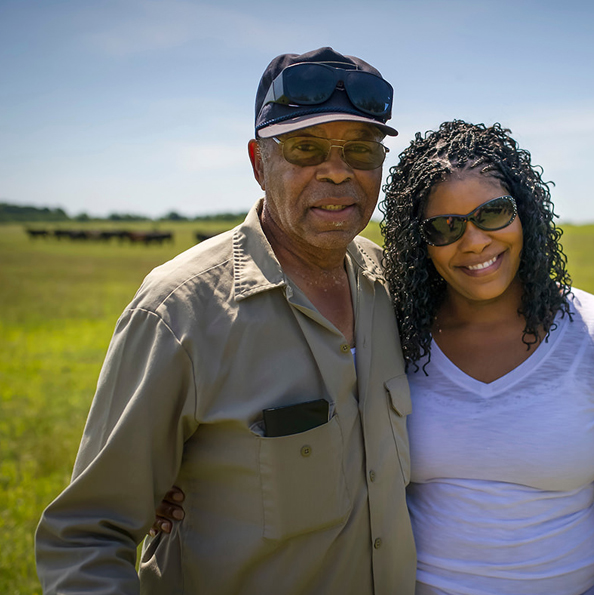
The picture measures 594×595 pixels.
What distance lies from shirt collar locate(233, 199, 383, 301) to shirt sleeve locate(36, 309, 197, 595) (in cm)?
38

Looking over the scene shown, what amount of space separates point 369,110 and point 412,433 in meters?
1.57

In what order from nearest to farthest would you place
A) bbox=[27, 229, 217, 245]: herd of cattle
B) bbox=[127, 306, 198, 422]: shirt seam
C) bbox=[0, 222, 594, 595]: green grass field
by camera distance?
bbox=[127, 306, 198, 422]: shirt seam
bbox=[0, 222, 594, 595]: green grass field
bbox=[27, 229, 217, 245]: herd of cattle

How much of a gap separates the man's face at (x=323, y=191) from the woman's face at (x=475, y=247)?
1.29 ft

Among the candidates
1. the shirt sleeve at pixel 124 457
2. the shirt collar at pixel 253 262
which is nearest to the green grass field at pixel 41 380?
the shirt sleeve at pixel 124 457

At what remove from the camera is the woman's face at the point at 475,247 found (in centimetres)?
249

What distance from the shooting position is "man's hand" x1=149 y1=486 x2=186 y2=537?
220 centimetres

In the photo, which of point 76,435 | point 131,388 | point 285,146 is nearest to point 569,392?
point 285,146

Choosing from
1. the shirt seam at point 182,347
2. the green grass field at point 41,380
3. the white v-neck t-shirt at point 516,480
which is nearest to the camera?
the shirt seam at point 182,347

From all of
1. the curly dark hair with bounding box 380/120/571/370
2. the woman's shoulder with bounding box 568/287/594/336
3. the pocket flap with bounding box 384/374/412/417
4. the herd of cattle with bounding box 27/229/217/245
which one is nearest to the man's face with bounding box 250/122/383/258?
the curly dark hair with bounding box 380/120/571/370

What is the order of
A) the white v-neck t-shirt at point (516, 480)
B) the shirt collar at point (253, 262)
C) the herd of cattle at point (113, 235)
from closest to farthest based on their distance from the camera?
the shirt collar at point (253, 262) → the white v-neck t-shirt at point (516, 480) → the herd of cattle at point (113, 235)

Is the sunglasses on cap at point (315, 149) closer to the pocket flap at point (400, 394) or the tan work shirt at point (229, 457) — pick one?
the tan work shirt at point (229, 457)

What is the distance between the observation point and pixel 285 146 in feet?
7.65

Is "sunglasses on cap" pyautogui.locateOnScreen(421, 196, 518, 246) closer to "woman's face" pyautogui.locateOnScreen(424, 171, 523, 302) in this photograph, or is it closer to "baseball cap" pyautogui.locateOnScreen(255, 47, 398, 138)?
"woman's face" pyautogui.locateOnScreen(424, 171, 523, 302)

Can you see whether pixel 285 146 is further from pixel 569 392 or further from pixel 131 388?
pixel 569 392
